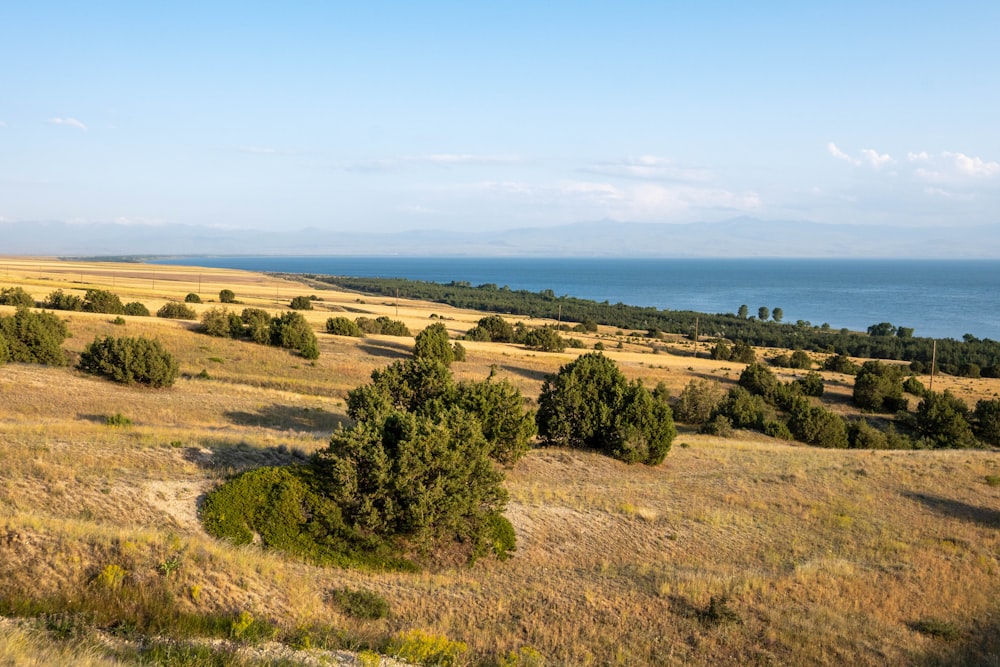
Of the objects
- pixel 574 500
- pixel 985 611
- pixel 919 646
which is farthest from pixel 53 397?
pixel 985 611

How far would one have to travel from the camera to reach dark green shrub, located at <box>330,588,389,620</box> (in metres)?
9.87

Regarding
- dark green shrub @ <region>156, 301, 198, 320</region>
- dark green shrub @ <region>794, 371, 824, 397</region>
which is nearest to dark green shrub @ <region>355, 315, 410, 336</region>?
dark green shrub @ <region>156, 301, 198, 320</region>

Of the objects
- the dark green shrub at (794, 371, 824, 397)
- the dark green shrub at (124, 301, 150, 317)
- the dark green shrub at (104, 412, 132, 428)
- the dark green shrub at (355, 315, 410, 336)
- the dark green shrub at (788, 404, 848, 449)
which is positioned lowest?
the dark green shrub at (788, 404, 848, 449)

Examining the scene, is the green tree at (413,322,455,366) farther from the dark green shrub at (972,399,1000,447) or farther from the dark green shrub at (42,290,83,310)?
the dark green shrub at (972,399,1000,447)

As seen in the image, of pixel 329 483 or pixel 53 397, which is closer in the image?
pixel 329 483

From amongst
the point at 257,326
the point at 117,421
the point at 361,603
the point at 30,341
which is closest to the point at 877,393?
the point at 257,326

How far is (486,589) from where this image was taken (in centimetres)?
1156

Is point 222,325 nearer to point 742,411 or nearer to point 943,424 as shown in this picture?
point 742,411

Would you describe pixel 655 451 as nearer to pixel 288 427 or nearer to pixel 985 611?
pixel 985 611

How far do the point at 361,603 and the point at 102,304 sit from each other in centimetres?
5353

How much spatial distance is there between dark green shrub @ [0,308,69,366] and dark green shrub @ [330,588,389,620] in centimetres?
2637

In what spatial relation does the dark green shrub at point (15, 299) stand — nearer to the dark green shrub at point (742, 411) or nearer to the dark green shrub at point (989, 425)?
the dark green shrub at point (742, 411)

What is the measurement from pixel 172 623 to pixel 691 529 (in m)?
11.9

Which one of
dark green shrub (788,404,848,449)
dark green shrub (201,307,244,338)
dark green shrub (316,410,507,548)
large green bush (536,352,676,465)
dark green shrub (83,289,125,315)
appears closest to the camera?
dark green shrub (316,410,507,548)
